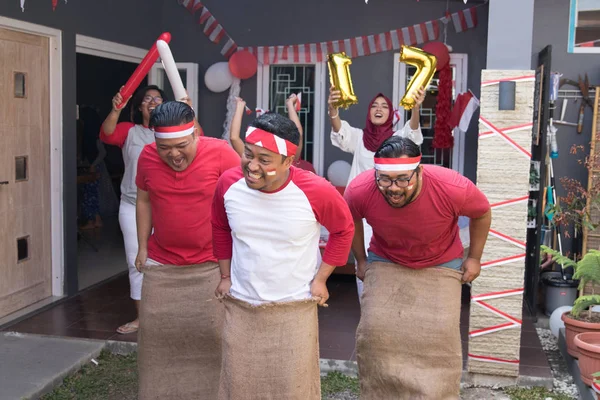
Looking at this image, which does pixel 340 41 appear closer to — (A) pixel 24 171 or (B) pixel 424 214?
(A) pixel 24 171

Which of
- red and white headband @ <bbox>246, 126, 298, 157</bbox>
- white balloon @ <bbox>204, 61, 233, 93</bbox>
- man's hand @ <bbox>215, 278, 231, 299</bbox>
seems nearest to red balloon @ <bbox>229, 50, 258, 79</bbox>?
white balloon @ <bbox>204, 61, 233, 93</bbox>

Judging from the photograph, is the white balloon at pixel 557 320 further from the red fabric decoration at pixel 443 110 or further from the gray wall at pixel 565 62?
the red fabric decoration at pixel 443 110

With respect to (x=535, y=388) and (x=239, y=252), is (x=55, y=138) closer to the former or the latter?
(x=239, y=252)

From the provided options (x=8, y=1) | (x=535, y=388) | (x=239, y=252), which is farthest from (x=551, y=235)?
(x=8, y=1)

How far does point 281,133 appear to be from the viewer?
306 cm

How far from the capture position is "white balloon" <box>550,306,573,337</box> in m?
5.73

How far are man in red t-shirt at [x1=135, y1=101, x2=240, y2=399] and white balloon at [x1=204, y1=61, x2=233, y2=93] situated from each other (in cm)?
414

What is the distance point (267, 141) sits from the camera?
3.03 m

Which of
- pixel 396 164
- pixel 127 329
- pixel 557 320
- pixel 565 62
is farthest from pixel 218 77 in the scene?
pixel 396 164

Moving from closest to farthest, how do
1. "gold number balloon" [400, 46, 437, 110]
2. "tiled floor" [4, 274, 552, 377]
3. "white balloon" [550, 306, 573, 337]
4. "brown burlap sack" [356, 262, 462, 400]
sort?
"brown burlap sack" [356, 262, 462, 400], "gold number balloon" [400, 46, 437, 110], "tiled floor" [4, 274, 552, 377], "white balloon" [550, 306, 573, 337]

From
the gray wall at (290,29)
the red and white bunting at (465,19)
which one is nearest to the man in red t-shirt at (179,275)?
the gray wall at (290,29)

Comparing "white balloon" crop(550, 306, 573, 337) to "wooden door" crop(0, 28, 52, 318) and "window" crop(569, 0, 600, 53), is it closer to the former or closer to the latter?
"window" crop(569, 0, 600, 53)

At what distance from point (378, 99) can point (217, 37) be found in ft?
10.6

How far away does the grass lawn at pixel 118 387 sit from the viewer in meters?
4.61
